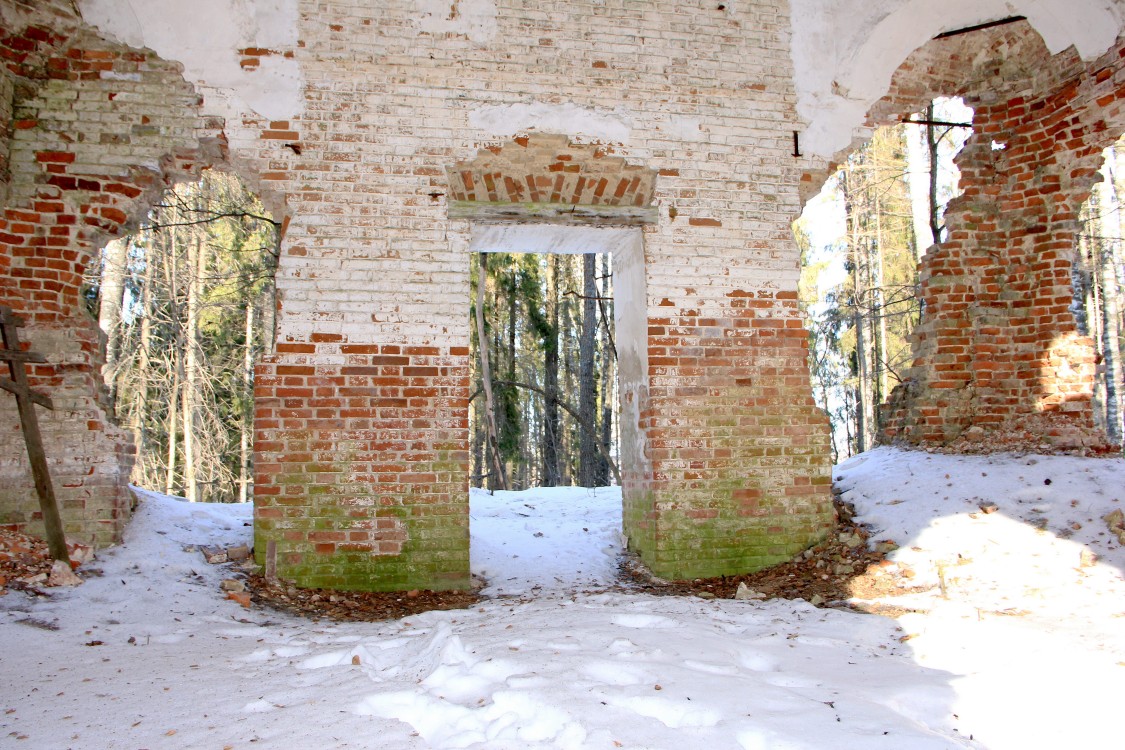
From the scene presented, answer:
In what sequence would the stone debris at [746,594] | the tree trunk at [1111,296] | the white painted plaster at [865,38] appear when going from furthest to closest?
1. the tree trunk at [1111,296]
2. the white painted plaster at [865,38]
3. the stone debris at [746,594]

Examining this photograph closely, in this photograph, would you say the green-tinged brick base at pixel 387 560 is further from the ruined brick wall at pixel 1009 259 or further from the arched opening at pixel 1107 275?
the arched opening at pixel 1107 275

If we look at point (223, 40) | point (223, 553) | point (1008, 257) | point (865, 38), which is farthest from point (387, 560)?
point (1008, 257)

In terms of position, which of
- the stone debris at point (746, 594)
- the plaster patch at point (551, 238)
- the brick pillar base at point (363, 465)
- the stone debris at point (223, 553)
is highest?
the plaster patch at point (551, 238)

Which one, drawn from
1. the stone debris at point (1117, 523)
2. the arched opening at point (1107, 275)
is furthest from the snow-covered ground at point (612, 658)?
the arched opening at point (1107, 275)

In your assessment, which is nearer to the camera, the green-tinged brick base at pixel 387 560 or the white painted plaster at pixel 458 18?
the green-tinged brick base at pixel 387 560

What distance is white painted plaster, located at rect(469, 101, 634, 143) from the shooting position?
5.25 metres

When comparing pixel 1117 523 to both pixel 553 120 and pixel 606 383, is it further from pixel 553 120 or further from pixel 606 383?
pixel 606 383

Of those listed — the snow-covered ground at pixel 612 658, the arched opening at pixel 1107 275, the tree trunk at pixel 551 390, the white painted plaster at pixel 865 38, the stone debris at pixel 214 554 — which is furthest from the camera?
the arched opening at pixel 1107 275

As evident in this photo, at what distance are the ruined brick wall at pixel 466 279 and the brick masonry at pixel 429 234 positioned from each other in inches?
0.6

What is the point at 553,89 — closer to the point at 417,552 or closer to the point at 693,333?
the point at 693,333

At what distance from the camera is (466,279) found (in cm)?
509

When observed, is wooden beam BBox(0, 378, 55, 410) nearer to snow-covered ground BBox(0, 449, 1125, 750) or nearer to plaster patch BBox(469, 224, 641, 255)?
snow-covered ground BBox(0, 449, 1125, 750)

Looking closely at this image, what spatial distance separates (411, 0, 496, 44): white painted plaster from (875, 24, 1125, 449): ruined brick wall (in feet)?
11.4

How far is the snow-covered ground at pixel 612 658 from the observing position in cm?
242
